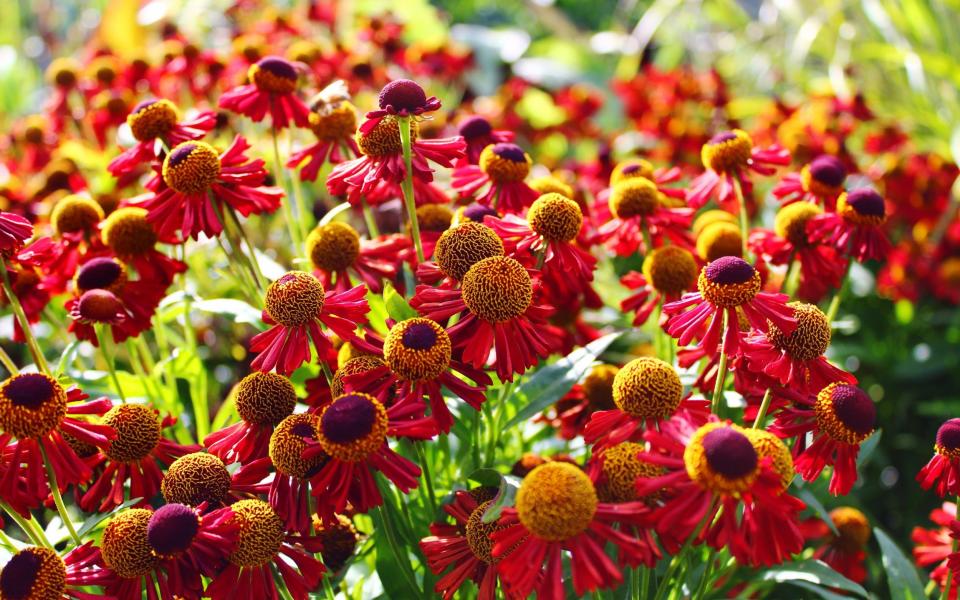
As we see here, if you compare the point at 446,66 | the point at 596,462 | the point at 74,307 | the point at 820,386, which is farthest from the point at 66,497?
the point at 446,66

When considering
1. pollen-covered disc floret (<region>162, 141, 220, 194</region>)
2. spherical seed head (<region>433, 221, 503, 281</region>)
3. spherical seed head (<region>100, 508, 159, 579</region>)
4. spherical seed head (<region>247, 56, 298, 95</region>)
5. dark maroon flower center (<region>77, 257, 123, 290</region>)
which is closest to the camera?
spherical seed head (<region>100, 508, 159, 579</region>)

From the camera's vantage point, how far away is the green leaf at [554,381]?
3.23 ft

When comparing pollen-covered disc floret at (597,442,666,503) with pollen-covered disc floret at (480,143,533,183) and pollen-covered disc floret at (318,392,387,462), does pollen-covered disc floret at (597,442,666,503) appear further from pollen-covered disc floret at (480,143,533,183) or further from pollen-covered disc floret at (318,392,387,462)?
pollen-covered disc floret at (480,143,533,183)

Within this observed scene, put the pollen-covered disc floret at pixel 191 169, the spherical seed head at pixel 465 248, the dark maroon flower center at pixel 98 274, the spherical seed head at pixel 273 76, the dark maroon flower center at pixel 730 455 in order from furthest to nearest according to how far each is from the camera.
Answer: the spherical seed head at pixel 273 76
the dark maroon flower center at pixel 98 274
the pollen-covered disc floret at pixel 191 169
the spherical seed head at pixel 465 248
the dark maroon flower center at pixel 730 455

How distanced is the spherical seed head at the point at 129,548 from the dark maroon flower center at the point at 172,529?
0.03 meters

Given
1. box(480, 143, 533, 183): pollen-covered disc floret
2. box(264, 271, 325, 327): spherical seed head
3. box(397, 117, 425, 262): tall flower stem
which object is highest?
box(397, 117, 425, 262): tall flower stem

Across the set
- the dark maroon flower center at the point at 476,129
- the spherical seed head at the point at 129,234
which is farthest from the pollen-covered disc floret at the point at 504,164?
the spherical seed head at the point at 129,234

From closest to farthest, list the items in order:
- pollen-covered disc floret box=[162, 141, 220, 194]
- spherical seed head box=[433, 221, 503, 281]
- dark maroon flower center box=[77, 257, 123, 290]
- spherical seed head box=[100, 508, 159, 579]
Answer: spherical seed head box=[100, 508, 159, 579], spherical seed head box=[433, 221, 503, 281], pollen-covered disc floret box=[162, 141, 220, 194], dark maroon flower center box=[77, 257, 123, 290]

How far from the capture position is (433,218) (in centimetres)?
120

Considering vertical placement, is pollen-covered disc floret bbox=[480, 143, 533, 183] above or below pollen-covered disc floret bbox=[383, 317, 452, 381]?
above

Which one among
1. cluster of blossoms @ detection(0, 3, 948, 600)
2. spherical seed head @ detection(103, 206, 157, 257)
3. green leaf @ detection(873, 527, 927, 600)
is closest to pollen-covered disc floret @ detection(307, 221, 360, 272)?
cluster of blossoms @ detection(0, 3, 948, 600)

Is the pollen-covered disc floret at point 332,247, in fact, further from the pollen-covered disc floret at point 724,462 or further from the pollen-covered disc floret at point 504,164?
the pollen-covered disc floret at point 724,462

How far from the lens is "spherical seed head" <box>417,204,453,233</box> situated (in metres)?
1.19

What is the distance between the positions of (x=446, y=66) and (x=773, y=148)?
1461 mm
